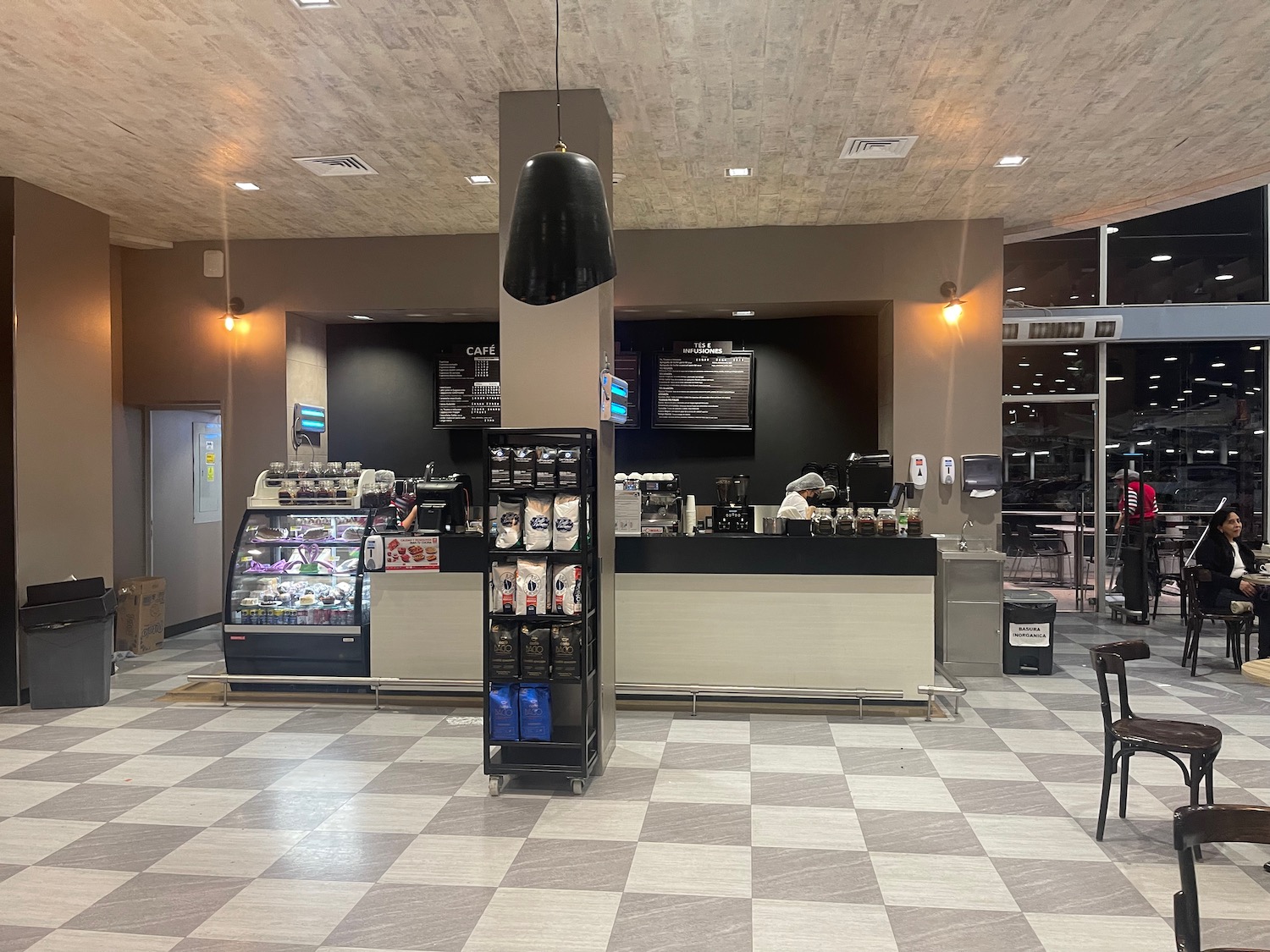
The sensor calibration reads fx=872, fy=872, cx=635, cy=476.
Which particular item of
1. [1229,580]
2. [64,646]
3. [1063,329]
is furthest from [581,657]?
[1063,329]

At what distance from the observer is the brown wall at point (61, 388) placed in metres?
5.74

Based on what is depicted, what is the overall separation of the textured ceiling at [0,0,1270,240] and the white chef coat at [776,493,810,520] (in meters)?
2.17

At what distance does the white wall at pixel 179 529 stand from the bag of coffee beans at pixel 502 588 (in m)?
5.28

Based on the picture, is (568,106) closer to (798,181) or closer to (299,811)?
(798,181)

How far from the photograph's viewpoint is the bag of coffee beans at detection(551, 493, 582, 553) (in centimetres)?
418

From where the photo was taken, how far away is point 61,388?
604cm

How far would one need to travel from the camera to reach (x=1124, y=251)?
929 centimetres

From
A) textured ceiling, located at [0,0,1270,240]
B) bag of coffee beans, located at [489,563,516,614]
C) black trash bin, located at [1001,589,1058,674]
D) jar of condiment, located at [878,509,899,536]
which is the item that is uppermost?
textured ceiling, located at [0,0,1270,240]

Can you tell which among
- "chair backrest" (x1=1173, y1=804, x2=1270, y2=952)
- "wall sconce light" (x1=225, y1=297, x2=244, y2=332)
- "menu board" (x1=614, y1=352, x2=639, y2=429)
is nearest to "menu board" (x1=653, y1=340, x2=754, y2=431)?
"menu board" (x1=614, y1=352, x2=639, y2=429)

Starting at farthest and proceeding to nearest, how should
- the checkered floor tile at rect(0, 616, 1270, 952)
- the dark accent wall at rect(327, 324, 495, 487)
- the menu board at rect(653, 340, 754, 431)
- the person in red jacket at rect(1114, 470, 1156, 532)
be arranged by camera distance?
the person in red jacket at rect(1114, 470, 1156, 532) → the dark accent wall at rect(327, 324, 495, 487) → the menu board at rect(653, 340, 754, 431) → the checkered floor tile at rect(0, 616, 1270, 952)

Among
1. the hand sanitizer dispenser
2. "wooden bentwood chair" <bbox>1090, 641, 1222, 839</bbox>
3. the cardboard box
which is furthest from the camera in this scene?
the cardboard box

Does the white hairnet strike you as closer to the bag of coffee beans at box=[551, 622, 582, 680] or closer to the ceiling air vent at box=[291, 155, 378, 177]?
the bag of coffee beans at box=[551, 622, 582, 680]

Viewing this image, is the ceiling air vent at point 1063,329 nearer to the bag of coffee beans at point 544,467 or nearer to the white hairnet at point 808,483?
the white hairnet at point 808,483

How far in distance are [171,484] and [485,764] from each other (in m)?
5.62
